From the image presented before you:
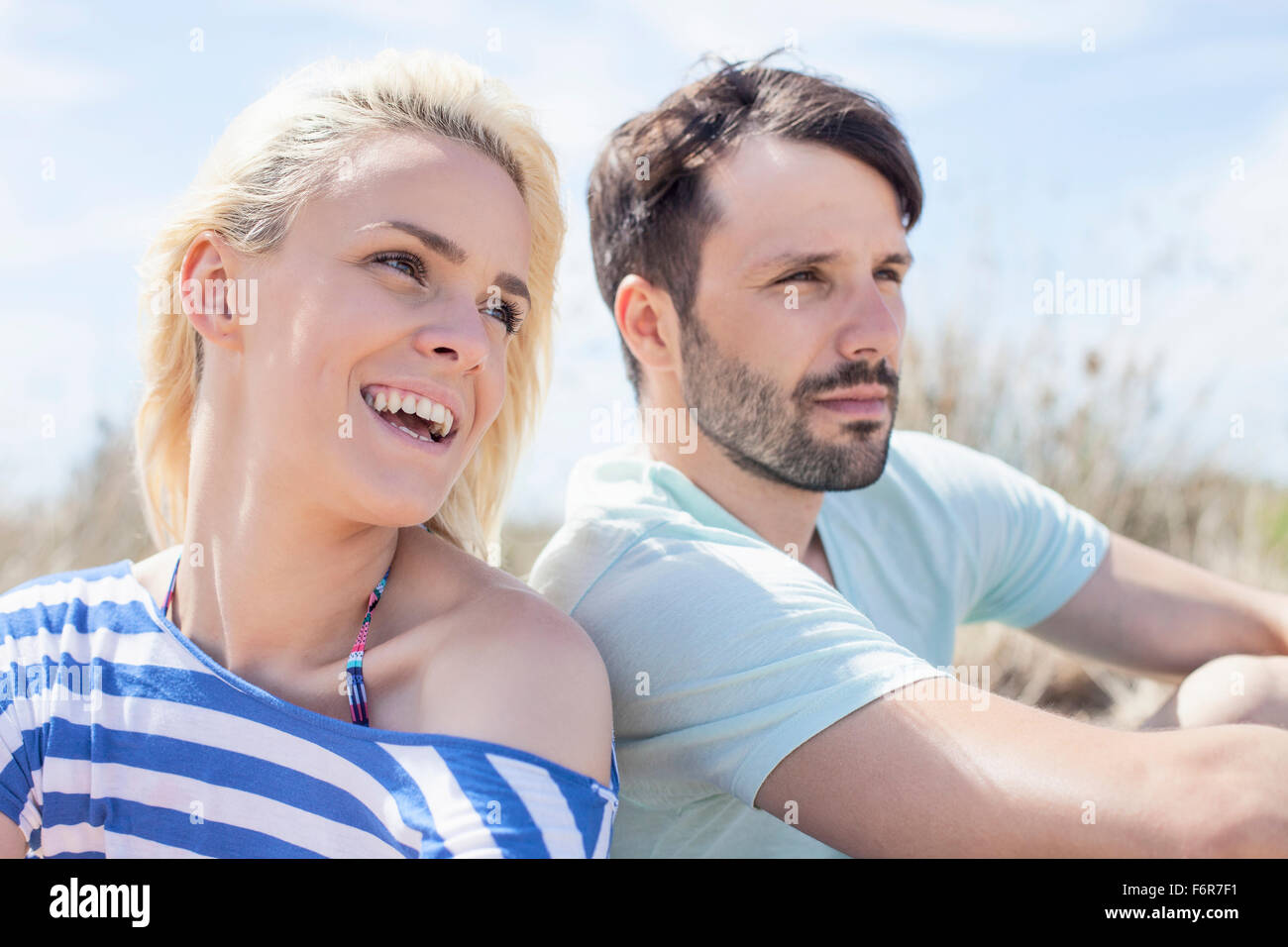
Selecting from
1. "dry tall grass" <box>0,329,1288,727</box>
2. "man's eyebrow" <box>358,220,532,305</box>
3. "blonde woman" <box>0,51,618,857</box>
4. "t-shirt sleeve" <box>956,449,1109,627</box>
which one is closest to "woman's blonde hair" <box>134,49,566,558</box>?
"blonde woman" <box>0,51,618,857</box>

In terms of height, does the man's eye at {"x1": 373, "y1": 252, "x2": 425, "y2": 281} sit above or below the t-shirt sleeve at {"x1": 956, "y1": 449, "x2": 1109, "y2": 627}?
above

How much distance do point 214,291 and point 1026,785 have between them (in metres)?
1.59

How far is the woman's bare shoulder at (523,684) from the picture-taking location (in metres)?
1.61

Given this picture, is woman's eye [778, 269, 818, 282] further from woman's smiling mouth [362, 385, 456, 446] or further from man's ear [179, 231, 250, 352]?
man's ear [179, 231, 250, 352]

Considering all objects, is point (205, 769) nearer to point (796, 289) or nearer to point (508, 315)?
point (508, 315)

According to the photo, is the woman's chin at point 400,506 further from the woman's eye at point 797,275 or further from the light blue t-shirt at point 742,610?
the woman's eye at point 797,275

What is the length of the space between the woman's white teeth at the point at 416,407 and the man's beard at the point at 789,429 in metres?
0.90

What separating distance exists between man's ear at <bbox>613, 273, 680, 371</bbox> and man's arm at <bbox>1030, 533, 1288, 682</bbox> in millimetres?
1317

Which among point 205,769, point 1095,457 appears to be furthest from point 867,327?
point 1095,457

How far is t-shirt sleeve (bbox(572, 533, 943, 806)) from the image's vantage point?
1.89 metres

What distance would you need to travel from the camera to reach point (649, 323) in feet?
9.36

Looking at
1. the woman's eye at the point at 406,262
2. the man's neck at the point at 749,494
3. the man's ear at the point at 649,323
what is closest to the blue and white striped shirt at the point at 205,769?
the woman's eye at the point at 406,262

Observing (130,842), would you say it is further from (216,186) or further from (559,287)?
(559,287)
